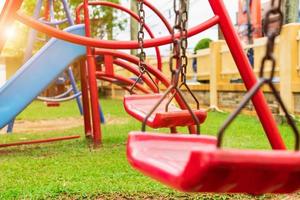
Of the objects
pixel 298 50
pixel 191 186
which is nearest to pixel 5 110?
pixel 191 186

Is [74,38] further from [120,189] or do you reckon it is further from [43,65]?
[43,65]

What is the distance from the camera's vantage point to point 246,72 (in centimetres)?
305

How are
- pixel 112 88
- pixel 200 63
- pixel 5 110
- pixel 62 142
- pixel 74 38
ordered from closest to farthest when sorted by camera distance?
pixel 74 38 → pixel 5 110 → pixel 62 142 → pixel 200 63 → pixel 112 88

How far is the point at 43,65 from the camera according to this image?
16.2ft

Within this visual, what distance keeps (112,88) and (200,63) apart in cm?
825

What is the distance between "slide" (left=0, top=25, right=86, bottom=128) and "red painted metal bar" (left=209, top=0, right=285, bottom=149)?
2.22 m

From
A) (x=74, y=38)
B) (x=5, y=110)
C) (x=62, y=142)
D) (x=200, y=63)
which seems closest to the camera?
(x=74, y=38)

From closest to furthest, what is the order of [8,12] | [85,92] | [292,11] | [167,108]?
[167,108], [8,12], [85,92], [292,11]

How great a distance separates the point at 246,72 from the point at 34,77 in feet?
7.96

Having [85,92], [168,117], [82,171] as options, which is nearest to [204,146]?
[168,117]

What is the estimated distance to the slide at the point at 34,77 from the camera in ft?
15.7

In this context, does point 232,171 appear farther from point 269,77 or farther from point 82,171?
point 82,171

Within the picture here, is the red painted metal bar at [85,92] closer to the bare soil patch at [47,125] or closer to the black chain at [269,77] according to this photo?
the bare soil patch at [47,125]

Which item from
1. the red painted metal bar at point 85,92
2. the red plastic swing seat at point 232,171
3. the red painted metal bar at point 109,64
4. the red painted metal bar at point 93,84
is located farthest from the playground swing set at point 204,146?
the red painted metal bar at point 85,92
